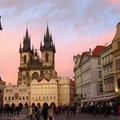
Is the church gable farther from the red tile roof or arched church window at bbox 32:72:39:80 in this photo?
the red tile roof

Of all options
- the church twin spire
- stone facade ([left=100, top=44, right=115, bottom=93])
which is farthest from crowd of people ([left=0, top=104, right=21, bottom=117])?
the church twin spire

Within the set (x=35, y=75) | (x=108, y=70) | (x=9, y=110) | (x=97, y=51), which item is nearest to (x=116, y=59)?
(x=108, y=70)

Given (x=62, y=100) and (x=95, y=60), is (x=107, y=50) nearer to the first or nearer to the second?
(x=95, y=60)

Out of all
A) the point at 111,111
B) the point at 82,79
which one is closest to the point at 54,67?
the point at 82,79

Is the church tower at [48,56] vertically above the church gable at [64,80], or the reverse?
the church tower at [48,56]

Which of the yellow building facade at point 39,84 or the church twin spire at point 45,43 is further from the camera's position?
the church twin spire at point 45,43

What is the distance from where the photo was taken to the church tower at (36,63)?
13100 cm

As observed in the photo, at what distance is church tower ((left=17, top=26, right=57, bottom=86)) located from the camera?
13100 cm

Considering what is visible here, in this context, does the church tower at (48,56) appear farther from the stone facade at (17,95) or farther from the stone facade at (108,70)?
the stone facade at (108,70)

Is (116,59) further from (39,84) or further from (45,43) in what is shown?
(45,43)

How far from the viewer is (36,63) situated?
5364 inches

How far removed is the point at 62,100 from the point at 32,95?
14274mm

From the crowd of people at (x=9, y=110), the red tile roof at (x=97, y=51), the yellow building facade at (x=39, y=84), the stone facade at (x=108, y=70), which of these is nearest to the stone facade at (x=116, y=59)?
the stone facade at (x=108, y=70)

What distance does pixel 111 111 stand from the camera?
126ft
